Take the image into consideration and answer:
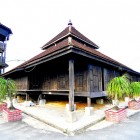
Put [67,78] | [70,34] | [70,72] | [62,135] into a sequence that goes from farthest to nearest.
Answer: [70,34], [67,78], [70,72], [62,135]

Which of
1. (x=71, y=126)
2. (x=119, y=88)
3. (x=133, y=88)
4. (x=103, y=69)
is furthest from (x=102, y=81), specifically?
(x=71, y=126)

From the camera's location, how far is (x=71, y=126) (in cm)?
639

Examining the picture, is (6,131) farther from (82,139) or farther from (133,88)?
(133,88)

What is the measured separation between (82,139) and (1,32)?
19.0 m

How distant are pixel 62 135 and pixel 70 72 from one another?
3.12 m

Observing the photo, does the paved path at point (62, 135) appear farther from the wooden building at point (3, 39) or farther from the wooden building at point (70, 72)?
the wooden building at point (3, 39)

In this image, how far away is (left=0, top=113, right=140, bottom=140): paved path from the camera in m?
5.38

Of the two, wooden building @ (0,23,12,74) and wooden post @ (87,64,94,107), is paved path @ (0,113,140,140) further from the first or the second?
wooden building @ (0,23,12,74)

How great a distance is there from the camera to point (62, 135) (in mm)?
5715

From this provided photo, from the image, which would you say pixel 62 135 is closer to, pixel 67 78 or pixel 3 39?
pixel 67 78

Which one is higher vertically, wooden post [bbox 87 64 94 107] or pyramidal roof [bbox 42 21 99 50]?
pyramidal roof [bbox 42 21 99 50]

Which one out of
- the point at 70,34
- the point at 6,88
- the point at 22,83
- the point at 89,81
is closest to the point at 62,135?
the point at 89,81

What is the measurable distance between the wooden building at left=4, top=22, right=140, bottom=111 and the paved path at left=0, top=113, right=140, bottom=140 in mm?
1913

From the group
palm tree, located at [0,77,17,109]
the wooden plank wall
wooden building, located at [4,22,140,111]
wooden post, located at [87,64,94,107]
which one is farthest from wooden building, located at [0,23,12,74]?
wooden post, located at [87,64,94,107]
